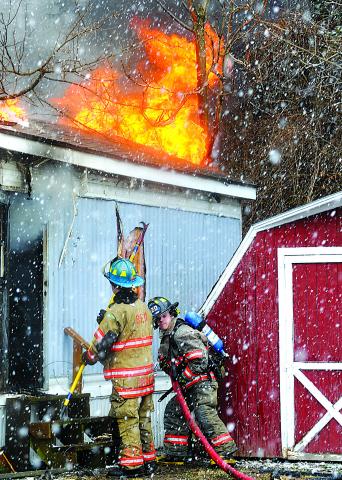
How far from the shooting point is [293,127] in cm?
2077

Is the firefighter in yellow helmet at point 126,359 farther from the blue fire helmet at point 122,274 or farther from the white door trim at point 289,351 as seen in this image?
the white door trim at point 289,351

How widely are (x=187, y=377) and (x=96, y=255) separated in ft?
6.96

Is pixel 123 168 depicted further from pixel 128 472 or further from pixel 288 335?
pixel 128 472

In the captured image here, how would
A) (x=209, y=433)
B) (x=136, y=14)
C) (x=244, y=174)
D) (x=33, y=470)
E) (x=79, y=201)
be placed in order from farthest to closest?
1. (x=136, y=14)
2. (x=244, y=174)
3. (x=79, y=201)
4. (x=209, y=433)
5. (x=33, y=470)

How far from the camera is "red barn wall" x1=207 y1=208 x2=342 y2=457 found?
980cm

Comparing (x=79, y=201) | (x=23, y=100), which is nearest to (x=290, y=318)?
(x=79, y=201)

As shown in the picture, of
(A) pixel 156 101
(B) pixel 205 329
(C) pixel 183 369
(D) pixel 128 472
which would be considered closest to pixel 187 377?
(C) pixel 183 369

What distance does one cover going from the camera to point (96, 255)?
416 inches

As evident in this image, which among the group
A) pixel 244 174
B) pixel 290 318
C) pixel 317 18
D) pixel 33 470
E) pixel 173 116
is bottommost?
pixel 33 470

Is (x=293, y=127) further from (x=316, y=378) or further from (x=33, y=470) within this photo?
(x=33, y=470)

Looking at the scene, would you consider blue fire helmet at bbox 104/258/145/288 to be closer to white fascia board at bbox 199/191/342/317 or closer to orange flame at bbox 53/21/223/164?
white fascia board at bbox 199/191/342/317

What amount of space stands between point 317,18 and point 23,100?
877cm

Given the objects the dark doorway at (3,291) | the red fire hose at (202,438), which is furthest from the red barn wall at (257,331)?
the dark doorway at (3,291)

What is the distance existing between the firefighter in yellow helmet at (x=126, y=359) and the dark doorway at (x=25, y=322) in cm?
139
